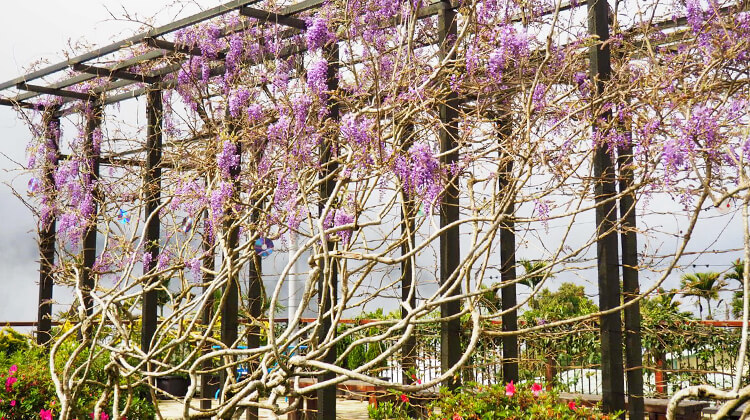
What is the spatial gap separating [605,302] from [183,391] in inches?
229

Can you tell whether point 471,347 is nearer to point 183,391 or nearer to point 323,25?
point 323,25

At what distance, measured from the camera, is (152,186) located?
23.0ft

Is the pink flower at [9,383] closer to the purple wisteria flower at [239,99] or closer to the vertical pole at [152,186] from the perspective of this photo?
the vertical pole at [152,186]

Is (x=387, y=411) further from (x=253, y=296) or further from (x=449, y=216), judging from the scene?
(x=253, y=296)

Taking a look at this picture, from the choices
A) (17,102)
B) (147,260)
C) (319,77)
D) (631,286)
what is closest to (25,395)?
(147,260)

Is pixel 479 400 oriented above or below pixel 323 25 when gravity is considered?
below

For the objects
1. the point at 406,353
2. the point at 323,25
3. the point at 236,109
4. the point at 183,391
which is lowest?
the point at 183,391

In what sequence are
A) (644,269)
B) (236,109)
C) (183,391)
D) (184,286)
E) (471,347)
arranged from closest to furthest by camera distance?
(471,347)
(644,269)
(184,286)
(236,109)
(183,391)

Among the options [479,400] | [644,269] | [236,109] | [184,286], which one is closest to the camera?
[479,400]

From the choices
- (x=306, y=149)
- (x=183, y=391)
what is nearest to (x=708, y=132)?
(x=306, y=149)

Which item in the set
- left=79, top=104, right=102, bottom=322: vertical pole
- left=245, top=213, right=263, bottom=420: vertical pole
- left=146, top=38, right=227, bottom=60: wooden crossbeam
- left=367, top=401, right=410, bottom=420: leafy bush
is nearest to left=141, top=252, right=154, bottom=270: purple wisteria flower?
left=79, top=104, right=102, bottom=322: vertical pole

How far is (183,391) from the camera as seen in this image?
342 inches

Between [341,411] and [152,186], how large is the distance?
2.94m

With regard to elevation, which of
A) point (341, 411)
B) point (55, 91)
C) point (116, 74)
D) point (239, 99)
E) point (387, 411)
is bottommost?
point (341, 411)
